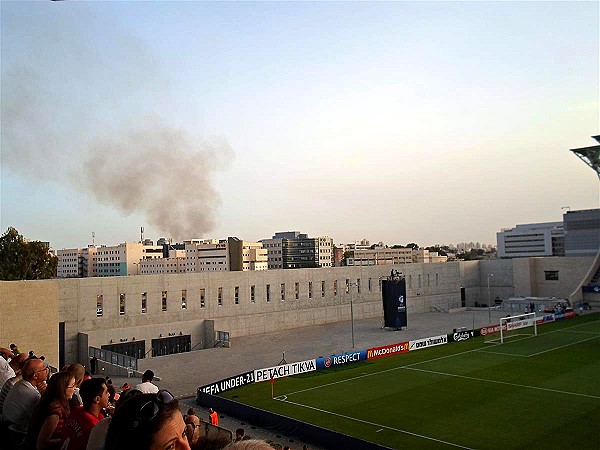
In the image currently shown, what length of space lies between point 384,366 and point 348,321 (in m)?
24.4

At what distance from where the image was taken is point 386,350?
38.5m

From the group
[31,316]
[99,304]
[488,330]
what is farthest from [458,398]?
[99,304]

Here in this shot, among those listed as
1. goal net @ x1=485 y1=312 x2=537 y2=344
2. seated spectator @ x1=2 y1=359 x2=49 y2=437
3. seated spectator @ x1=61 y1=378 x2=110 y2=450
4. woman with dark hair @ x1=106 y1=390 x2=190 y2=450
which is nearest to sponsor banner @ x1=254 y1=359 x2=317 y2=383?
goal net @ x1=485 y1=312 x2=537 y2=344

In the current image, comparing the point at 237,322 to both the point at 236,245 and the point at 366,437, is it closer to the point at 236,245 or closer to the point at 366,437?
the point at 236,245

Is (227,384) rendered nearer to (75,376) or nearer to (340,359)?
(340,359)

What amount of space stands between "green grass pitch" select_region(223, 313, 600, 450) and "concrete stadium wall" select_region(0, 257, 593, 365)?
580 inches

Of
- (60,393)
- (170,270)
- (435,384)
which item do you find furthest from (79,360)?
(170,270)

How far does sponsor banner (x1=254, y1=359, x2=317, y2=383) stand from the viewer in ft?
100

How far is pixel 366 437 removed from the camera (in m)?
20.7

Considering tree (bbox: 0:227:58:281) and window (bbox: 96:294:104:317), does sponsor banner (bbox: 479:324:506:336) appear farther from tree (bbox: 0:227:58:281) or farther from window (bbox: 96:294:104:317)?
tree (bbox: 0:227:58:281)

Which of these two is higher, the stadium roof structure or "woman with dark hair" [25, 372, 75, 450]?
the stadium roof structure

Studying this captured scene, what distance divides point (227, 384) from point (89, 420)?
25454 millimetres

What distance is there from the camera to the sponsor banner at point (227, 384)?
89.0 ft

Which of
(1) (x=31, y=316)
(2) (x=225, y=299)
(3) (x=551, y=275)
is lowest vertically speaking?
(2) (x=225, y=299)
